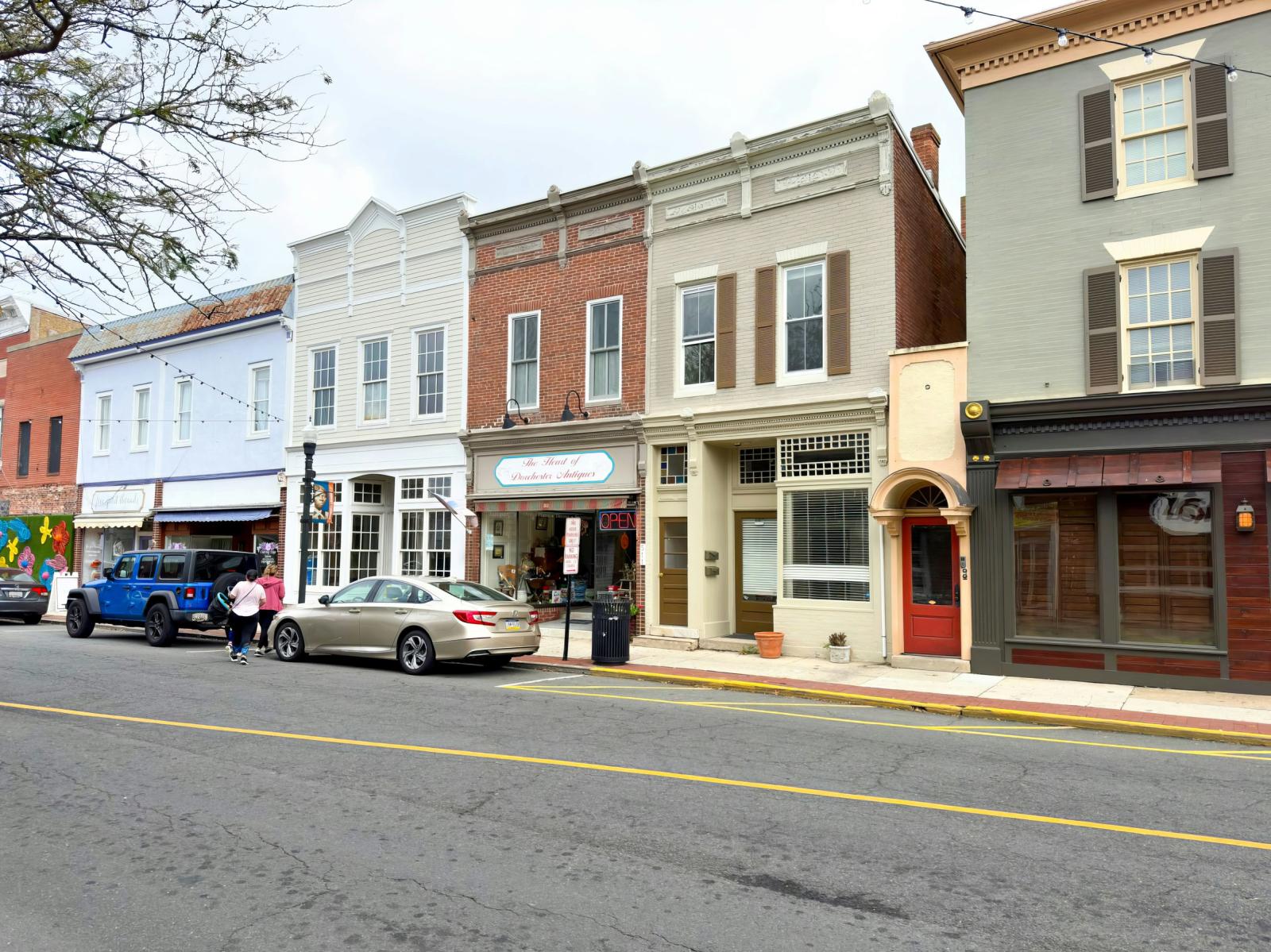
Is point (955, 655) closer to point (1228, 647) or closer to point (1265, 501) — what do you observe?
point (1228, 647)

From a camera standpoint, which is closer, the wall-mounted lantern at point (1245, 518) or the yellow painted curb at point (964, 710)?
the yellow painted curb at point (964, 710)

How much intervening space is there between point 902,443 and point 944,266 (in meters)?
5.41

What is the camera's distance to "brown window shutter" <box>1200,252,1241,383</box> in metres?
12.6

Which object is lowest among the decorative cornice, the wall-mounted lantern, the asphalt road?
the asphalt road

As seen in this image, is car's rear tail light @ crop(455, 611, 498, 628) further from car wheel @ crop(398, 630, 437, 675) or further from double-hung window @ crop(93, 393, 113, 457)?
double-hung window @ crop(93, 393, 113, 457)

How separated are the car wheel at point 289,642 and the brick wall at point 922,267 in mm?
10970

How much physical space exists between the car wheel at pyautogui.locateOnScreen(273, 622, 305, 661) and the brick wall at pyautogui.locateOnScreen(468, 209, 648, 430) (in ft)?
21.2

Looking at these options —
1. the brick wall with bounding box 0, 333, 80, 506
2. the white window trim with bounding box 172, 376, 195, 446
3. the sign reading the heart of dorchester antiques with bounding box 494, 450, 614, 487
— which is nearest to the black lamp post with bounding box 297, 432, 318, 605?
the sign reading the heart of dorchester antiques with bounding box 494, 450, 614, 487

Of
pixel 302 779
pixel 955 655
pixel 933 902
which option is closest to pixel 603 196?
pixel 955 655

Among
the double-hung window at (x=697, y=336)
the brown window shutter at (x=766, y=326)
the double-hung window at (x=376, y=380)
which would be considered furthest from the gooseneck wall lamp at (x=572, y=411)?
the double-hung window at (x=376, y=380)

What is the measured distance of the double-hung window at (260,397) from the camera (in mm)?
24562

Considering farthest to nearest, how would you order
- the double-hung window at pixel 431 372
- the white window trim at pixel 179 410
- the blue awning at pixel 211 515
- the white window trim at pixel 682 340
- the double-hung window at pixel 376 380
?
1. the white window trim at pixel 179 410
2. the blue awning at pixel 211 515
3. the double-hung window at pixel 376 380
4. the double-hung window at pixel 431 372
5. the white window trim at pixel 682 340

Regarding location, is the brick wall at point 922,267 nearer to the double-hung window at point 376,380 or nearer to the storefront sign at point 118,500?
the double-hung window at point 376,380

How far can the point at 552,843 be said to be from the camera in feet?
19.3
